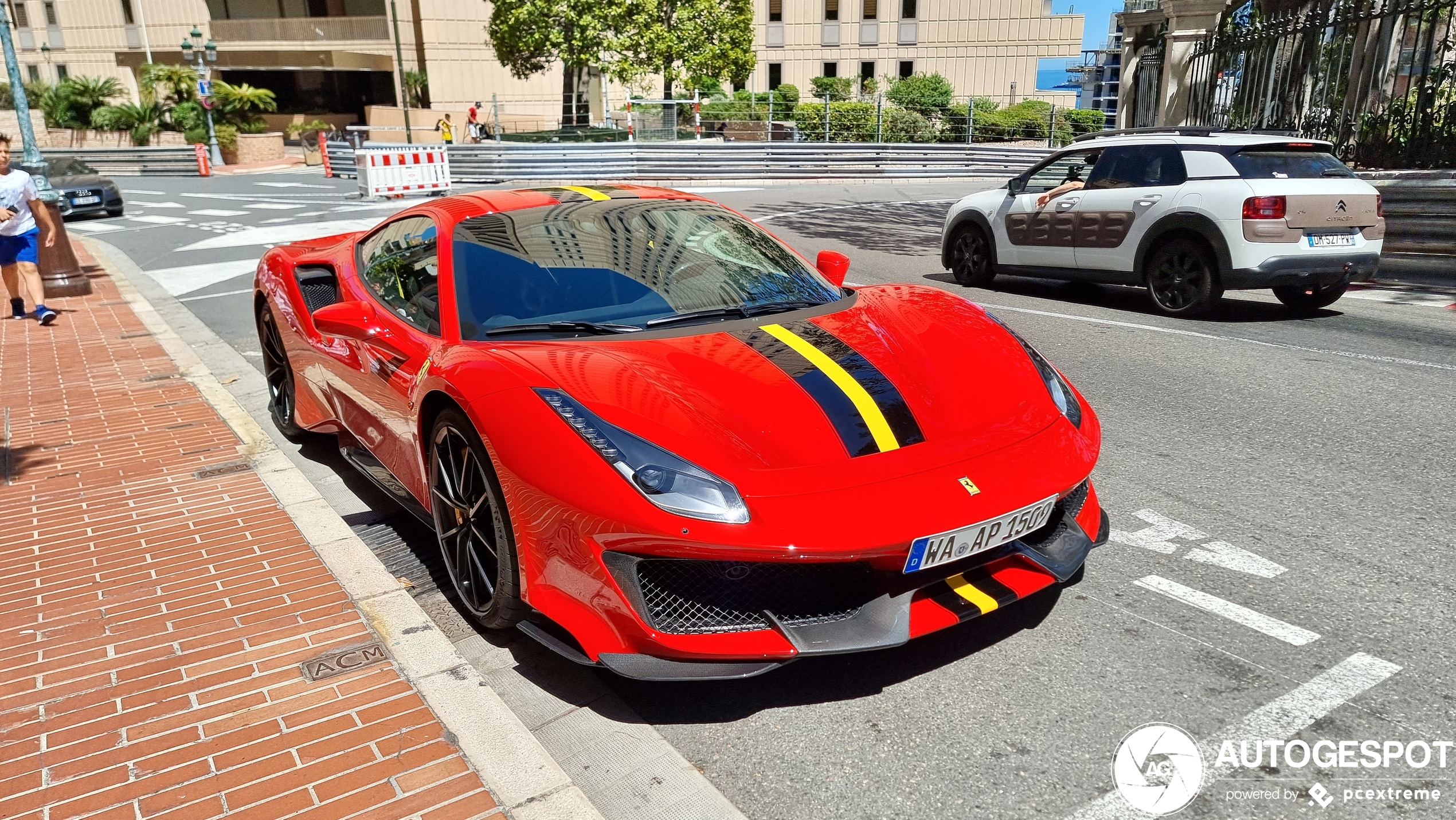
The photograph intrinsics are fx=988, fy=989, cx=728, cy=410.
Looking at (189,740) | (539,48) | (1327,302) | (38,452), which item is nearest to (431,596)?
(189,740)

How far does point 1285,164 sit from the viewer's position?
791cm

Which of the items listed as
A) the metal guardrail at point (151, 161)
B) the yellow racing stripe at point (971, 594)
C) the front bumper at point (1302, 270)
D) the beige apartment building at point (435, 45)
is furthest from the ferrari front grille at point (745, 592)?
the beige apartment building at point (435, 45)

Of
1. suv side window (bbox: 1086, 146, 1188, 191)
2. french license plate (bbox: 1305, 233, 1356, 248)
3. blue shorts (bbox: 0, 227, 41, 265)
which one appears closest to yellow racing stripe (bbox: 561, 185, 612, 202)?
suv side window (bbox: 1086, 146, 1188, 191)

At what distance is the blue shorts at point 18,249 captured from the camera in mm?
9422

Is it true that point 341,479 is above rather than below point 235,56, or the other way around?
below

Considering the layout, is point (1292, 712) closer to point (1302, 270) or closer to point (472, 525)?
point (472, 525)

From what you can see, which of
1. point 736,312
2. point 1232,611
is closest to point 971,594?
point 1232,611

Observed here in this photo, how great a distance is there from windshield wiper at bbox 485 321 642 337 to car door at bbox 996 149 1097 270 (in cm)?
672

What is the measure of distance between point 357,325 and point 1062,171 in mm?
7454

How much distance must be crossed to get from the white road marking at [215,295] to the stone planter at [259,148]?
1367 inches

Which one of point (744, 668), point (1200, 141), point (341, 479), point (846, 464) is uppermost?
point (1200, 141)

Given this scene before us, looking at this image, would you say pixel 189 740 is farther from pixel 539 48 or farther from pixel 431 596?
pixel 539 48

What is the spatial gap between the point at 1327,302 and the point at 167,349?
980cm

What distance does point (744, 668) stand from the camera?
263 centimetres
